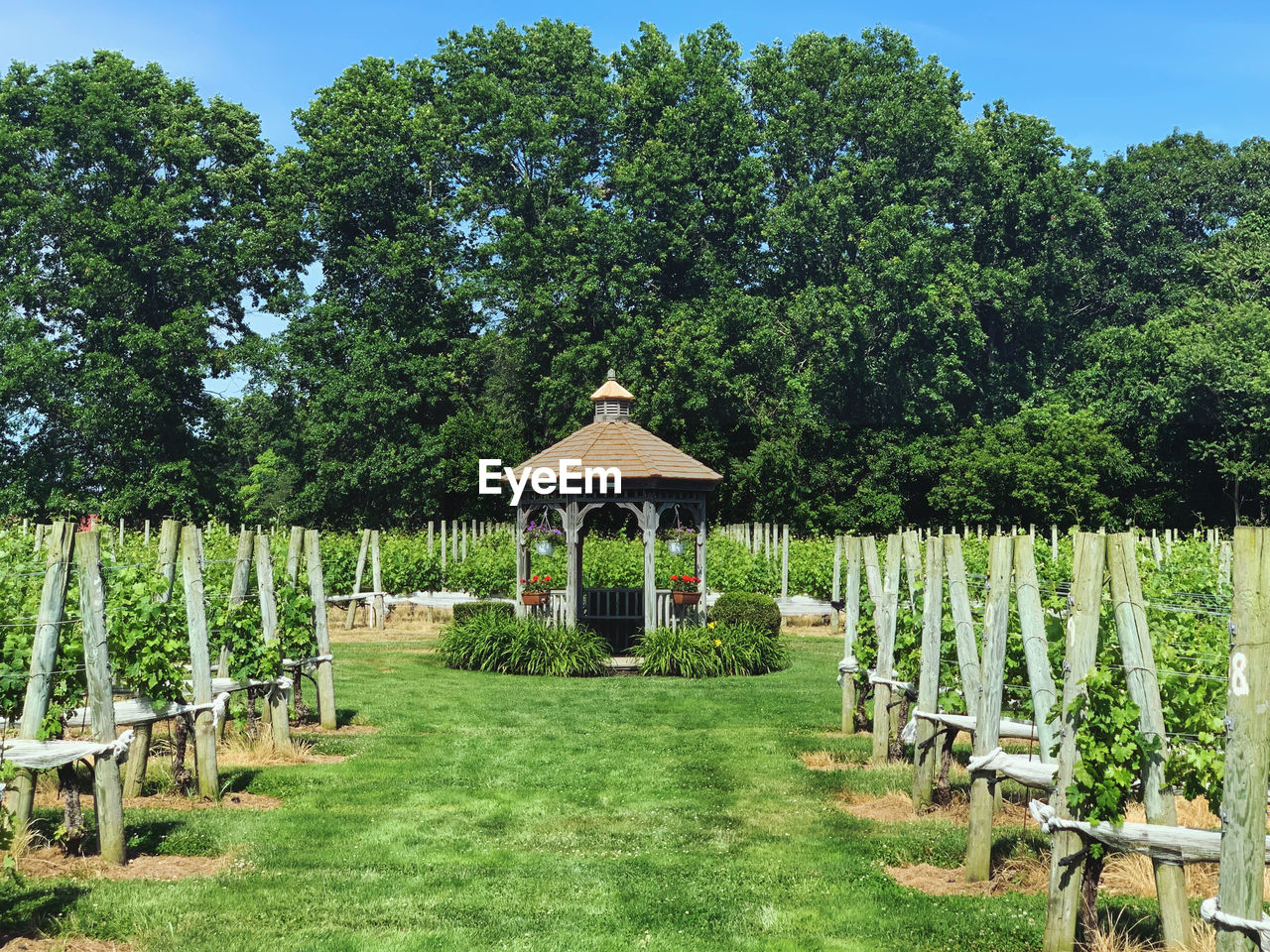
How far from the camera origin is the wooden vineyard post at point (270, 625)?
12.6m

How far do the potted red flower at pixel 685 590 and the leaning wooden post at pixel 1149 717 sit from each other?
16.2m

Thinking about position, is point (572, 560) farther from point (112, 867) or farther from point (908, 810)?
point (112, 867)

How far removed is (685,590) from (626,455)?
2.73 m

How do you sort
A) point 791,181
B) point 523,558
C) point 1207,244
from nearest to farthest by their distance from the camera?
point 523,558 < point 791,181 < point 1207,244

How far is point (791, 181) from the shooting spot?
48000mm

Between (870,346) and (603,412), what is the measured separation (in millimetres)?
22624

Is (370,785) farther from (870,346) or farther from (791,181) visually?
(791,181)

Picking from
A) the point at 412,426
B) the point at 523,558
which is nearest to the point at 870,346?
the point at 412,426

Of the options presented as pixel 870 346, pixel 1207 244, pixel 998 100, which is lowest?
pixel 870 346

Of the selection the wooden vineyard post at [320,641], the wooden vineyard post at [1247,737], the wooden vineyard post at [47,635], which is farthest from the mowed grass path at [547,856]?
the wooden vineyard post at [1247,737]

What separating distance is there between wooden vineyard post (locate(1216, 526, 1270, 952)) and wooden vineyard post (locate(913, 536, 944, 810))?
483cm

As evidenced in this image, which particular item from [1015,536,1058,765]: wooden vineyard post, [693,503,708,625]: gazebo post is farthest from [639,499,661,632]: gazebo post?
[1015,536,1058,765]: wooden vineyard post

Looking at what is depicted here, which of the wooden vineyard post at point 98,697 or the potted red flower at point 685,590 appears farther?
the potted red flower at point 685,590

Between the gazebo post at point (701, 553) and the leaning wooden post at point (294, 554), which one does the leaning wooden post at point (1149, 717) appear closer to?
the leaning wooden post at point (294, 554)
